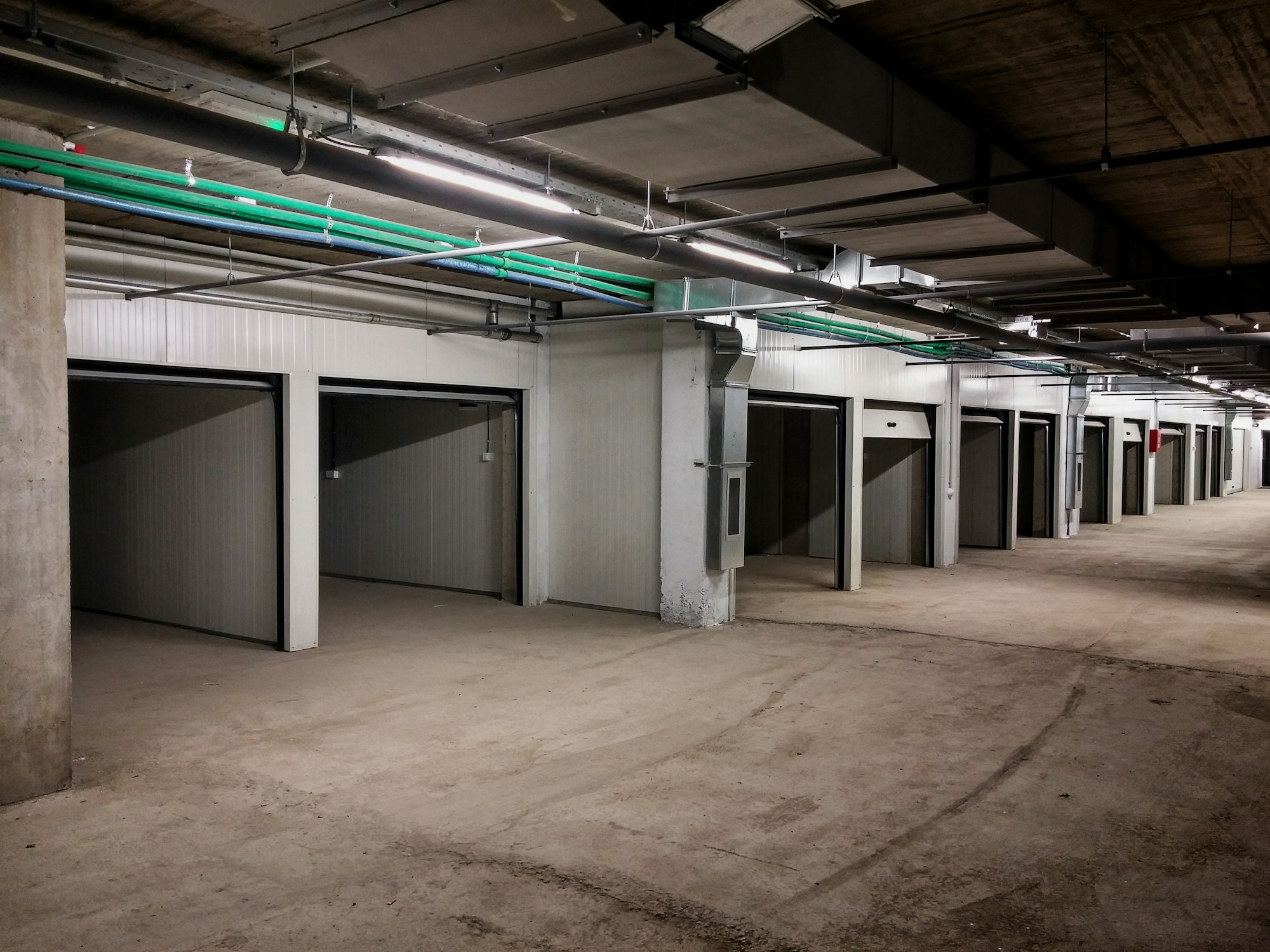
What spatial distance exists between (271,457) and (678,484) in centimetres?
330

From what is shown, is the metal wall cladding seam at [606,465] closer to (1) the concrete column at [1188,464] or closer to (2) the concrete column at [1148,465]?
(2) the concrete column at [1148,465]

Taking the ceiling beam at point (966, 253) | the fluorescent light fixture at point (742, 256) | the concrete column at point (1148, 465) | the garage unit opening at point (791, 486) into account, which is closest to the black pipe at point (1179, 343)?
the fluorescent light fixture at point (742, 256)

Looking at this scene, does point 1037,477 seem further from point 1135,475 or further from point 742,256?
point 742,256

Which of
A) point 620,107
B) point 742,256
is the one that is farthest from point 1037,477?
point 620,107

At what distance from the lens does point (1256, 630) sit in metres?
8.31

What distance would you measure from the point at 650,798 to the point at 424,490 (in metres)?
6.37

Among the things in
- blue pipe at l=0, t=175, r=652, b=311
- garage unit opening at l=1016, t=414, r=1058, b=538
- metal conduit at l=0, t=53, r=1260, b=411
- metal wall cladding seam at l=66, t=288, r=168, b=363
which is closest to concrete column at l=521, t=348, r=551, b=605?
blue pipe at l=0, t=175, r=652, b=311

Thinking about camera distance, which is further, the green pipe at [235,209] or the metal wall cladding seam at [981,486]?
the metal wall cladding seam at [981,486]

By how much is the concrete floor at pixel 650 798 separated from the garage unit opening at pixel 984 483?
19.7 ft

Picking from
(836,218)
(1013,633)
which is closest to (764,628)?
(1013,633)

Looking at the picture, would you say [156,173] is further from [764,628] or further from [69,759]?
[764,628]

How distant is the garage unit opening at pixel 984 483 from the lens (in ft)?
45.4

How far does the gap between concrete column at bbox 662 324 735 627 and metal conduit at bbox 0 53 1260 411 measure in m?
3.32

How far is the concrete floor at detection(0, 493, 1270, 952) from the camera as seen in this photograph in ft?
10.9
